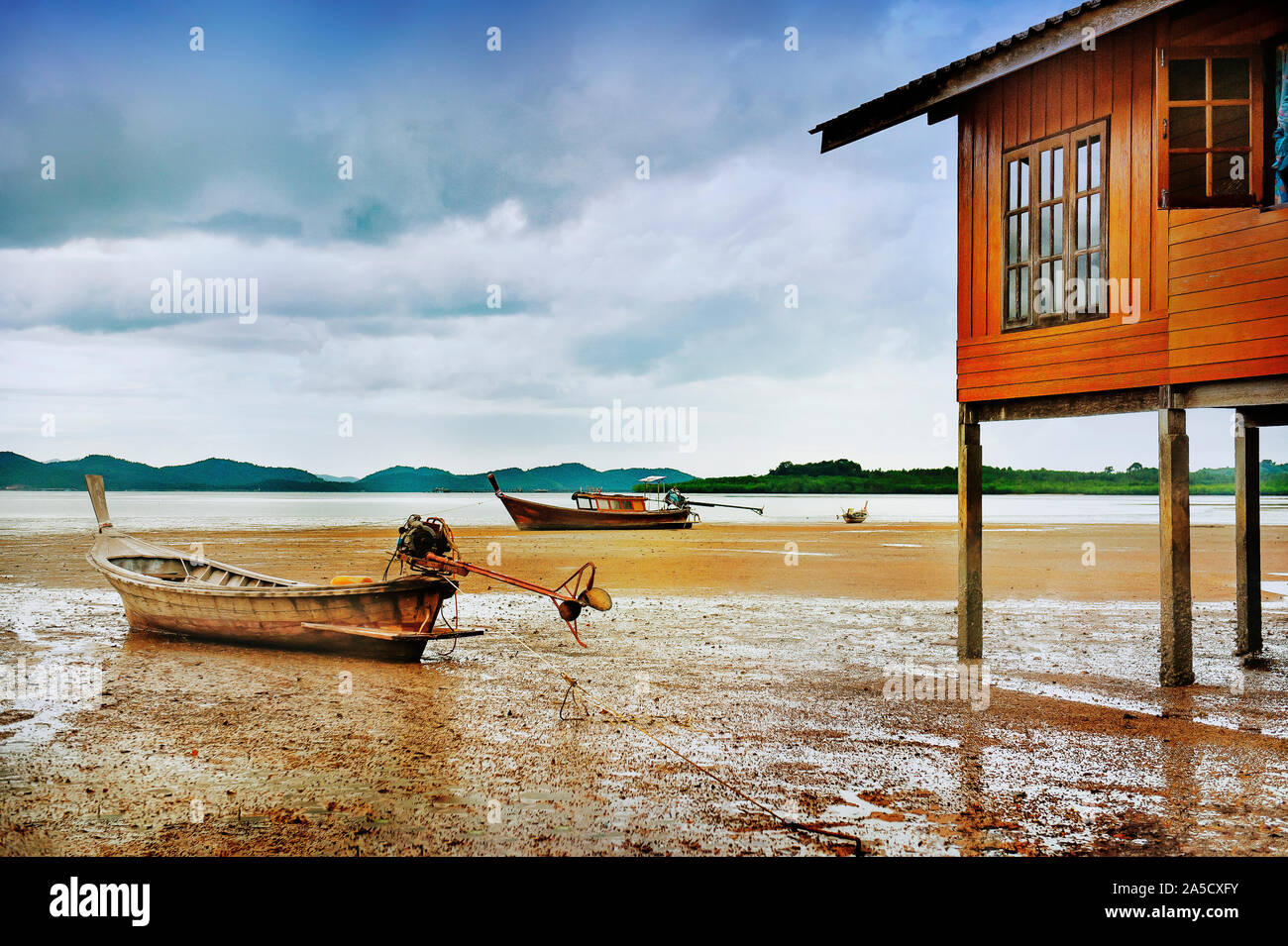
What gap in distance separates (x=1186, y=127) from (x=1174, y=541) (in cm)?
482

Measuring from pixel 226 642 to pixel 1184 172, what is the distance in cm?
1362

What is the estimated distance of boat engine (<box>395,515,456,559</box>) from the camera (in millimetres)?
10445

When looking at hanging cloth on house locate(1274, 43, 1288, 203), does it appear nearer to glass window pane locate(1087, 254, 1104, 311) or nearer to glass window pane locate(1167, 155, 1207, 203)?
glass window pane locate(1167, 155, 1207, 203)

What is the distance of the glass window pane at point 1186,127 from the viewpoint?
9.30m

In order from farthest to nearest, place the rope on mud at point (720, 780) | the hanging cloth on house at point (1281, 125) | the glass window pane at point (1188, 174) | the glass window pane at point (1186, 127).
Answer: the glass window pane at point (1186, 127) → the glass window pane at point (1188, 174) → the hanging cloth on house at point (1281, 125) → the rope on mud at point (720, 780)

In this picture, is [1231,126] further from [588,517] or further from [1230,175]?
[588,517]

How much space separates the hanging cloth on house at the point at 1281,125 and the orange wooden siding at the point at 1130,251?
244 millimetres

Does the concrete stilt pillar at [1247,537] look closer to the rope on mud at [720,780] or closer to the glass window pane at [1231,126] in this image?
the glass window pane at [1231,126]

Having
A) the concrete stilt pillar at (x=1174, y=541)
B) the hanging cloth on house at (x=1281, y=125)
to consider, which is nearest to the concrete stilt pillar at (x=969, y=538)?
the concrete stilt pillar at (x=1174, y=541)

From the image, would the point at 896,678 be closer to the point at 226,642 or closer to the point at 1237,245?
the point at 1237,245

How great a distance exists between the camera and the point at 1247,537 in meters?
10.6

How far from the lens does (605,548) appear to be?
29.4 metres

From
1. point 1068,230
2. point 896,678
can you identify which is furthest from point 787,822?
point 1068,230

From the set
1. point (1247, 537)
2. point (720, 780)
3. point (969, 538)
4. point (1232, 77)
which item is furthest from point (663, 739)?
point (1232, 77)
